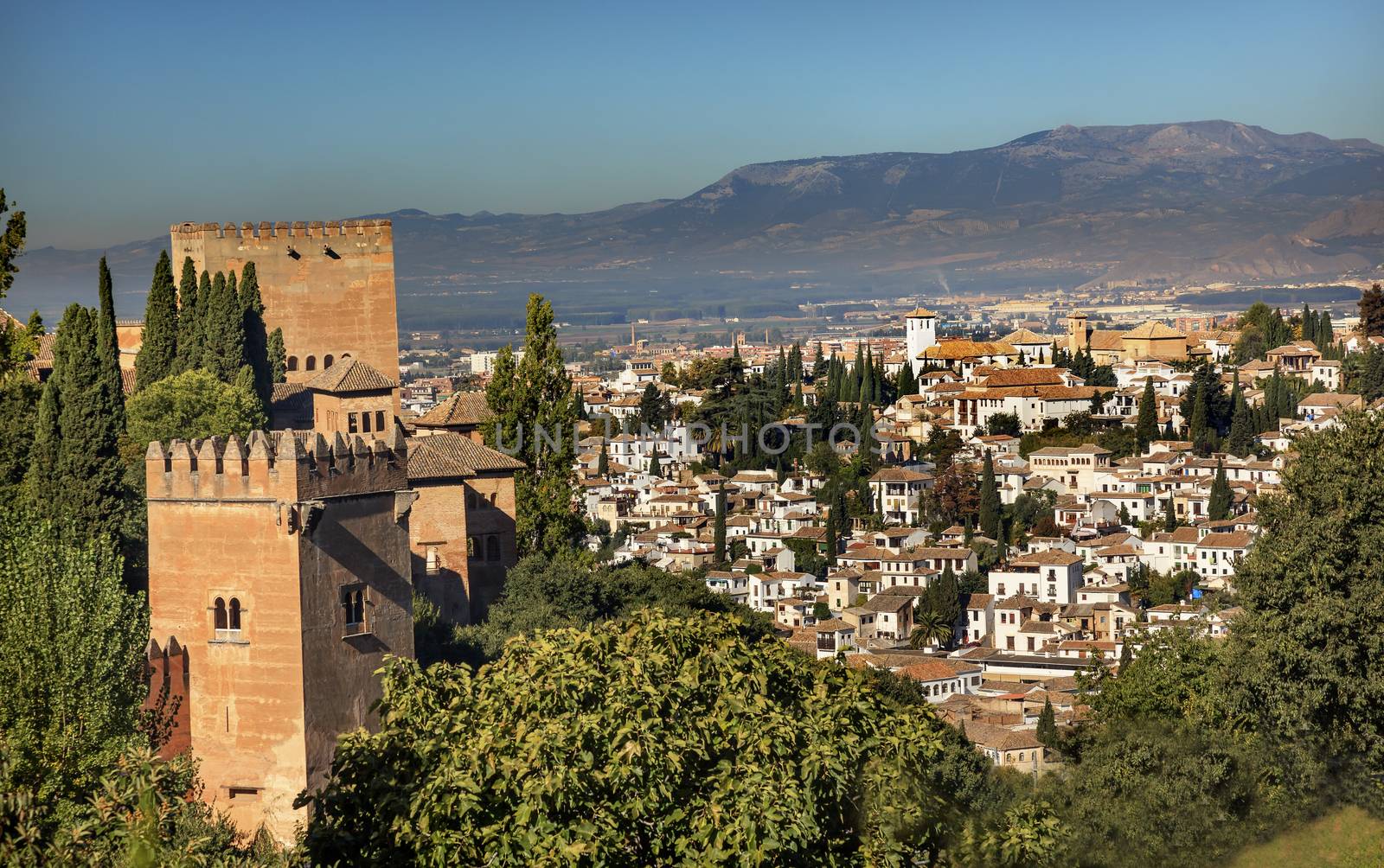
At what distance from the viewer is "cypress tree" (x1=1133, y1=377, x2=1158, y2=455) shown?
79312 mm

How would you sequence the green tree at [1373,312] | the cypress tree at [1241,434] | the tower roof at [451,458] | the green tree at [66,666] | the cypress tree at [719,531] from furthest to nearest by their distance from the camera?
the green tree at [1373,312]
the cypress tree at [1241,434]
the cypress tree at [719,531]
the tower roof at [451,458]
the green tree at [66,666]

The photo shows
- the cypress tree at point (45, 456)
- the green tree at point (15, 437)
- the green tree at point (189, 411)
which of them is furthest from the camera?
the green tree at point (189, 411)

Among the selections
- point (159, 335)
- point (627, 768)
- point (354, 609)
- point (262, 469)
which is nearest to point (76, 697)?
point (262, 469)

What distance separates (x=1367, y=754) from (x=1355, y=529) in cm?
394

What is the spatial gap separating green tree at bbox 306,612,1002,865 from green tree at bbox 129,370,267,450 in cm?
1435

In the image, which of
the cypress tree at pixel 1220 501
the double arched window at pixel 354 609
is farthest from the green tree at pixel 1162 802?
the cypress tree at pixel 1220 501

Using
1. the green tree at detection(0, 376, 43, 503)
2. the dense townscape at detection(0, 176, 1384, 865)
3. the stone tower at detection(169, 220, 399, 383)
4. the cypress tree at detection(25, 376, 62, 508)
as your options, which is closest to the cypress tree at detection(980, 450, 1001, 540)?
the dense townscape at detection(0, 176, 1384, 865)

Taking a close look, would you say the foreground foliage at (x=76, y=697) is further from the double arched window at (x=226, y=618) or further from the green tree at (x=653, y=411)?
the green tree at (x=653, y=411)

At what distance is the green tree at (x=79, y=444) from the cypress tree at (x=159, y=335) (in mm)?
8120

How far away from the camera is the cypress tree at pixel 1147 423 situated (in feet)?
260

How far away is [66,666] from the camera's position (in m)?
15.5

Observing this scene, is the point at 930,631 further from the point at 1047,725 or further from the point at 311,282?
the point at 311,282

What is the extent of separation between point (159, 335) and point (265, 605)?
15.3 metres

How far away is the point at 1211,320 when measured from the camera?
180750mm
